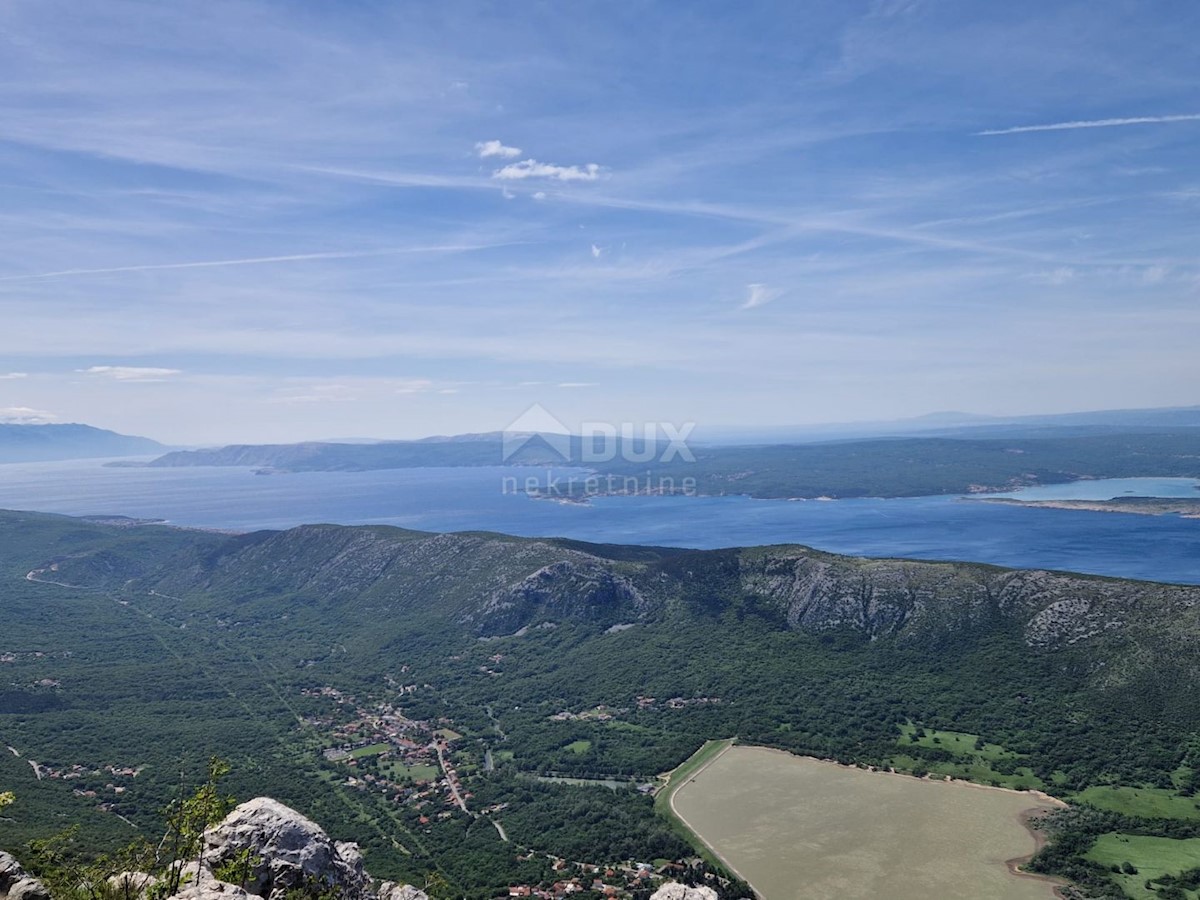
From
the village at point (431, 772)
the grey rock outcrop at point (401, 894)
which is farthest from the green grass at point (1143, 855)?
the grey rock outcrop at point (401, 894)

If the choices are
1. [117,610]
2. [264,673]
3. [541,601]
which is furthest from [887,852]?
[117,610]

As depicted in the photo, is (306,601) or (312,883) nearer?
(312,883)

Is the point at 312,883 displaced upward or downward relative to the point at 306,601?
upward

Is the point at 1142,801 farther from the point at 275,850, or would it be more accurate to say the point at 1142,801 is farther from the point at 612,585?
the point at 612,585

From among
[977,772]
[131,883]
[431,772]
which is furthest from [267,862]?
[977,772]

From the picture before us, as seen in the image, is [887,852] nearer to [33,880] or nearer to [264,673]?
[33,880]

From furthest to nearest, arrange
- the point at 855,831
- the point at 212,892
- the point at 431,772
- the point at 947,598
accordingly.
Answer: the point at 947,598 → the point at 431,772 → the point at 855,831 → the point at 212,892

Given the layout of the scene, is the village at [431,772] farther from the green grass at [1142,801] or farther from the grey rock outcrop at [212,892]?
the green grass at [1142,801]
